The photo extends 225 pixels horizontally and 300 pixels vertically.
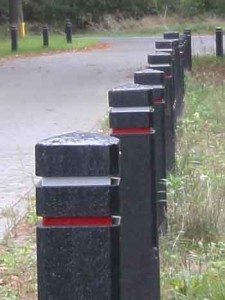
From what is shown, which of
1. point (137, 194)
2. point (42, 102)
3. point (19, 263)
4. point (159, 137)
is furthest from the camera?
point (42, 102)

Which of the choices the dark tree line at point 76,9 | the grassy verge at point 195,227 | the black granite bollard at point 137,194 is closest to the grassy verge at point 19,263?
the grassy verge at point 195,227

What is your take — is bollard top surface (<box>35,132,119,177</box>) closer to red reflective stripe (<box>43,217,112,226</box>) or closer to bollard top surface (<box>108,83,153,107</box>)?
red reflective stripe (<box>43,217,112,226</box>)

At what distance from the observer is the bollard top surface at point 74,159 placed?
3670 millimetres

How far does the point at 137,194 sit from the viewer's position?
5340 millimetres

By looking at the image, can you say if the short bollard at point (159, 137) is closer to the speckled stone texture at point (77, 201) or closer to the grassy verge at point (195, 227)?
the grassy verge at point (195, 227)

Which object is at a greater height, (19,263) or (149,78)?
(149,78)

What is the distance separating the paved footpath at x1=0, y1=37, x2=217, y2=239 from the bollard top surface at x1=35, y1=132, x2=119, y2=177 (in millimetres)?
4047

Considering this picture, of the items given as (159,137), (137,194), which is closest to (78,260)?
(137,194)

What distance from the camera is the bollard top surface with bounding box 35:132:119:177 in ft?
12.0

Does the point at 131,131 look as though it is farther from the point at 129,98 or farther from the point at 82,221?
the point at 82,221

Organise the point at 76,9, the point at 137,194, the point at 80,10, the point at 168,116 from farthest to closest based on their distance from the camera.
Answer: the point at 76,9, the point at 80,10, the point at 168,116, the point at 137,194

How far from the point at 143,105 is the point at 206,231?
180 centimetres

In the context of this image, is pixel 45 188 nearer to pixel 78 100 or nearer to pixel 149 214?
pixel 149 214

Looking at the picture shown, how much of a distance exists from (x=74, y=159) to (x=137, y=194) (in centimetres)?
168
